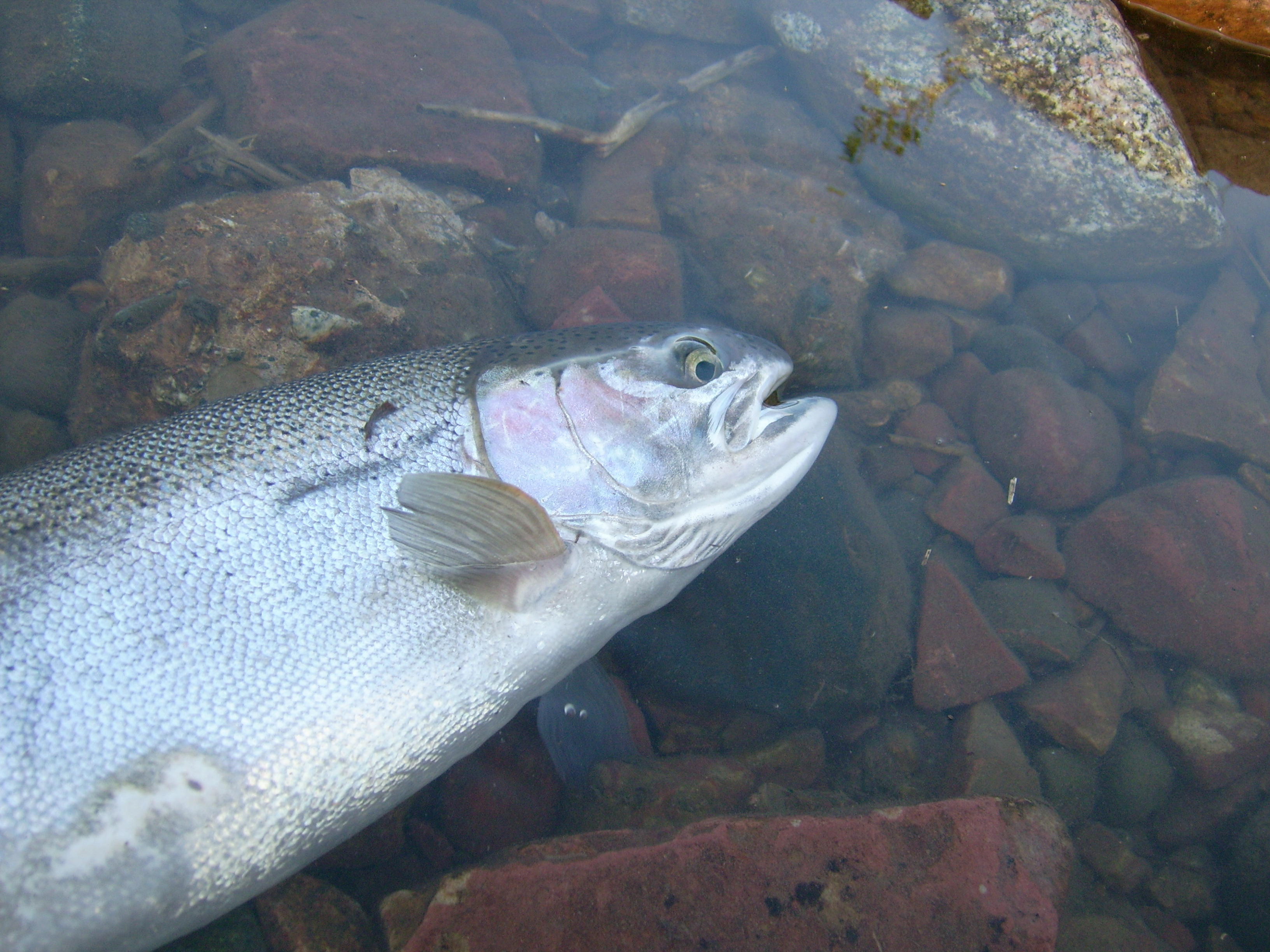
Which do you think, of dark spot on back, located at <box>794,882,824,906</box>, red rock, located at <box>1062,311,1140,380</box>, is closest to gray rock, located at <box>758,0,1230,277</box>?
red rock, located at <box>1062,311,1140,380</box>

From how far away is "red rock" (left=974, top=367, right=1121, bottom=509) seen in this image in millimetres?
3904

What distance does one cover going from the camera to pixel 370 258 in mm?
3557

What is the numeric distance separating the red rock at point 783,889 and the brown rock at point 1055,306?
13.5 feet

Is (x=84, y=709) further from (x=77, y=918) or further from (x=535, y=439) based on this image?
(x=535, y=439)

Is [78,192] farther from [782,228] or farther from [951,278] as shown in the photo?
[951,278]

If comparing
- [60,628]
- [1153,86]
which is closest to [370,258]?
[60,628]

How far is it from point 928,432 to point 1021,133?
2539 mm

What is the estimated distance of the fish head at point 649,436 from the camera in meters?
2.00

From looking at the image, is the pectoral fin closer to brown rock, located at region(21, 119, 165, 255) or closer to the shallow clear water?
the shallow clear water

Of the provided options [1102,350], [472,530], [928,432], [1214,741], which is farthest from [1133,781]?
[472,530]

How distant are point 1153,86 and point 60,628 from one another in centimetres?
639

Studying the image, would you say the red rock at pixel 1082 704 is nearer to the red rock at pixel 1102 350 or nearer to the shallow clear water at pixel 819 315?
the shallow clear water at pixel 819 315

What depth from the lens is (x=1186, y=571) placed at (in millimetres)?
3410

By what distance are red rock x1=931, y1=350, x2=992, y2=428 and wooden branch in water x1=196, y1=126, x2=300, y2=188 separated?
4.98m
